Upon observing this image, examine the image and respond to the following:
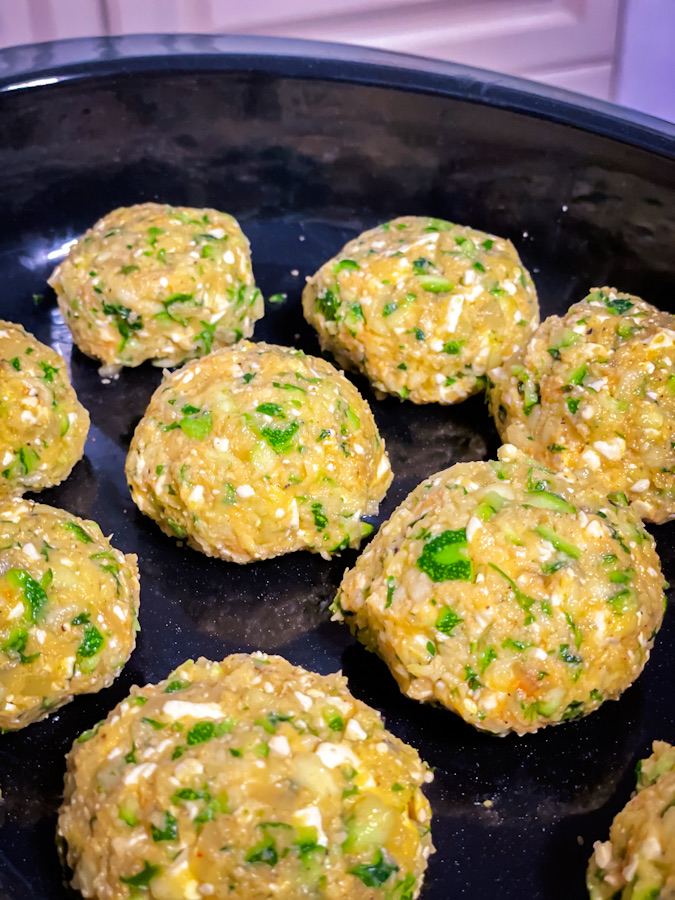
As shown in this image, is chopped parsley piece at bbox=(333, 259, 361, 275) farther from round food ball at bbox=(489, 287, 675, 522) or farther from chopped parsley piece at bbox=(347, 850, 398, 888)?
chopped parsley piece at bbox=(347, 850, 398, 888)

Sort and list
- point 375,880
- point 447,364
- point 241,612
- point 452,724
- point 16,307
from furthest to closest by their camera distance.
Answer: point 16,307 → point 447,364 → point 241,612 → point 452,724 → point 375,880

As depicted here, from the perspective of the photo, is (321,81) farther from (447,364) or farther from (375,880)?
(375,880)

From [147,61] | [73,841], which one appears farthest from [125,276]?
[73,841]

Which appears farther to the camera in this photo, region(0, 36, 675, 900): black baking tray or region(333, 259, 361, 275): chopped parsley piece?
region(333, 259, 361, 275): chopped parsley piece

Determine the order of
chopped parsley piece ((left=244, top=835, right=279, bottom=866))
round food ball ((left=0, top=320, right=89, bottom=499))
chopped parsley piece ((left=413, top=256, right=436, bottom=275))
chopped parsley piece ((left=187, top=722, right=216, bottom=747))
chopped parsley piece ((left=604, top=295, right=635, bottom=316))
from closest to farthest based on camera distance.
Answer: chopped parsley piece ((left=244, top=835, right=279, bottom=866)) → chopped parsley piece ((left=187, top=722, right=216, bottom=747)) → round food ball ((left=0, top=320, right=89, bottom=499)) → chopped parsley piece ((left=604, top=295, right=635, bottom=316)) → chopped parsley piece ((left=413, top=256, right=436, bottom=275))

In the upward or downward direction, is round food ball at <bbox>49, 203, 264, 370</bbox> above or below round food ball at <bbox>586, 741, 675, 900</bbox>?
above

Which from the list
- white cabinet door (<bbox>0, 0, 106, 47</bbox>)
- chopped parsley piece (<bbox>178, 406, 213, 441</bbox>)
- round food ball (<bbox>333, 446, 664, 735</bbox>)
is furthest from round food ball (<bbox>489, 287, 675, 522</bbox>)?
white cabinet door (<bbox>0, 0, 106, 47</bbox>)

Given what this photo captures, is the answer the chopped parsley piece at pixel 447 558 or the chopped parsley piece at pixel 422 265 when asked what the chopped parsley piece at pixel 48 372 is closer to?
the chopped parsley piece at pixel 422 265
